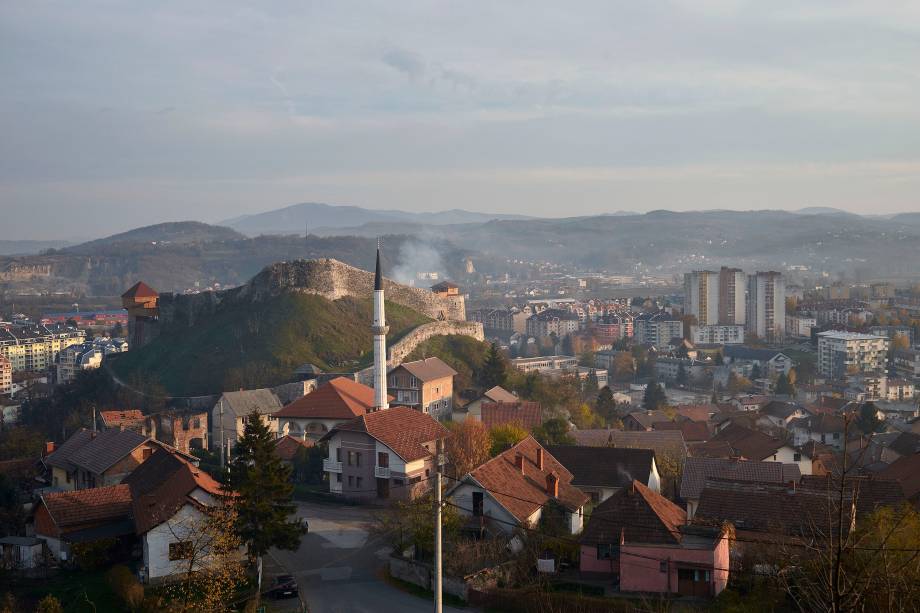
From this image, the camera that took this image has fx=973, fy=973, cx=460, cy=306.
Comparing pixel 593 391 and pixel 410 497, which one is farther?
pixel 593 391

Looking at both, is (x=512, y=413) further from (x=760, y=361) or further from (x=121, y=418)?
(x=760, y=361)

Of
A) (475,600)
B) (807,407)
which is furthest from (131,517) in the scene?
(807,407)

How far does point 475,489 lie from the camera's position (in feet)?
65.2

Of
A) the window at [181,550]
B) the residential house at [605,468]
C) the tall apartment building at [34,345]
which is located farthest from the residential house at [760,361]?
the window at [181,550]

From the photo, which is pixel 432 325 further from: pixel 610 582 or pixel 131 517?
pixel 610 582

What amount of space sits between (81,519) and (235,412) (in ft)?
49.9

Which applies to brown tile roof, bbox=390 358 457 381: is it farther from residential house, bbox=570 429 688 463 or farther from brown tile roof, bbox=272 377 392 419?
residential house, bbox=570 429 688 463

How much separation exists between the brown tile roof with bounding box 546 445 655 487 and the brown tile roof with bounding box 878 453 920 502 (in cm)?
593

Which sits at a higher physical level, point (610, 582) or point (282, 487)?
point (282, 487)

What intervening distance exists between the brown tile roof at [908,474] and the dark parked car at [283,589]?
13475 mm

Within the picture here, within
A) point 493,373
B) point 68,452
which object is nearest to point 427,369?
point 493,373

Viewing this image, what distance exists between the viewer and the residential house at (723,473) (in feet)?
75.4

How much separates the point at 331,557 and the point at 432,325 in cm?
2896

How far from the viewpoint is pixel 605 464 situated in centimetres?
2417
